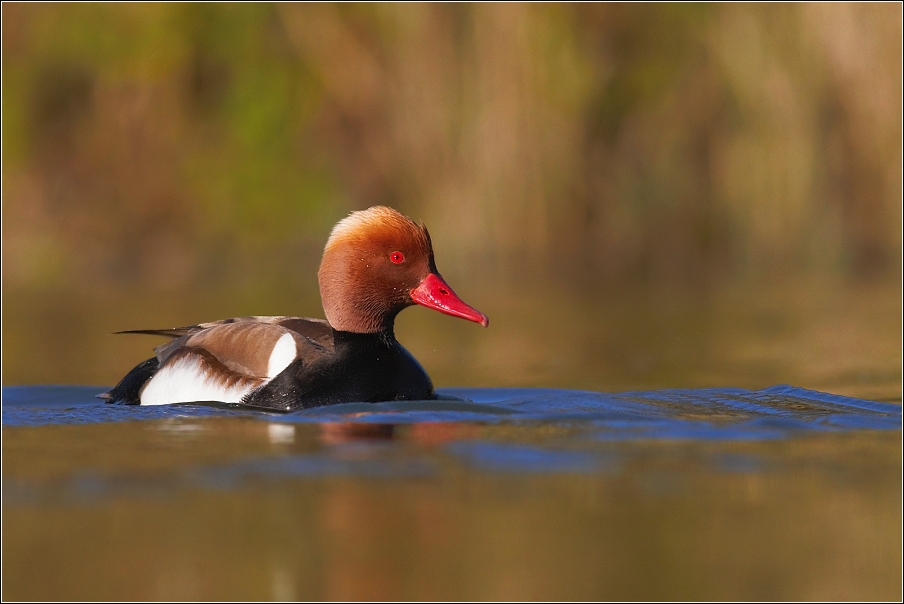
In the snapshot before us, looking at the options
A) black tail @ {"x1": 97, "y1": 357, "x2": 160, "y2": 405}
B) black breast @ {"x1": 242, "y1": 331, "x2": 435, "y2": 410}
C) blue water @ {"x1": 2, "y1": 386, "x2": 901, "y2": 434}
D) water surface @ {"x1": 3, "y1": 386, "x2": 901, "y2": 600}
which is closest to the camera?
water surface @ {"x1": 3, "y1": 386, "x2": 901, "y2": 600}

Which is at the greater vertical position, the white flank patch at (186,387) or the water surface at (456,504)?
the white flank patch at (186,387)

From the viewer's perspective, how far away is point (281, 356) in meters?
6.98

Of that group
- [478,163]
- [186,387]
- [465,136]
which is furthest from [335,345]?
[465,136]

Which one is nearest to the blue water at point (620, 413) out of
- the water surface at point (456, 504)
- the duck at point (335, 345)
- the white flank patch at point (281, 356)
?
the water surface at point (456, 504)

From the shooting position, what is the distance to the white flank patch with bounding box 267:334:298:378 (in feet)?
22.8

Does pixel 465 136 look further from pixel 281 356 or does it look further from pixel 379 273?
pixel 281 356

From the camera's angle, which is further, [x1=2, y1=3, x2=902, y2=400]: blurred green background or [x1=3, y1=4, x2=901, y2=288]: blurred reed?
[x1=3, y1=4, x2=901, y2=288]: blurred reed

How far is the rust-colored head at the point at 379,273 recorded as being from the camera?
729 centimetres

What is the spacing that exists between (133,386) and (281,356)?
1.01 meters

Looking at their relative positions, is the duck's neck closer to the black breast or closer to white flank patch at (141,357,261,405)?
the black breast

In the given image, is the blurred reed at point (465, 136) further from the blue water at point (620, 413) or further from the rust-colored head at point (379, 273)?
the blue water at point (620, 413)

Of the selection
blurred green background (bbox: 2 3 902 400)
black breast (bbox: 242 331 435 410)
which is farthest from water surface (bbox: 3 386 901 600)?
blurred green background (bbox: 2 3 902 400)

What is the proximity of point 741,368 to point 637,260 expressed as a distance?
236 inches

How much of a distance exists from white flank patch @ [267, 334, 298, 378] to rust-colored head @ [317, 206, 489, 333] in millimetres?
436
